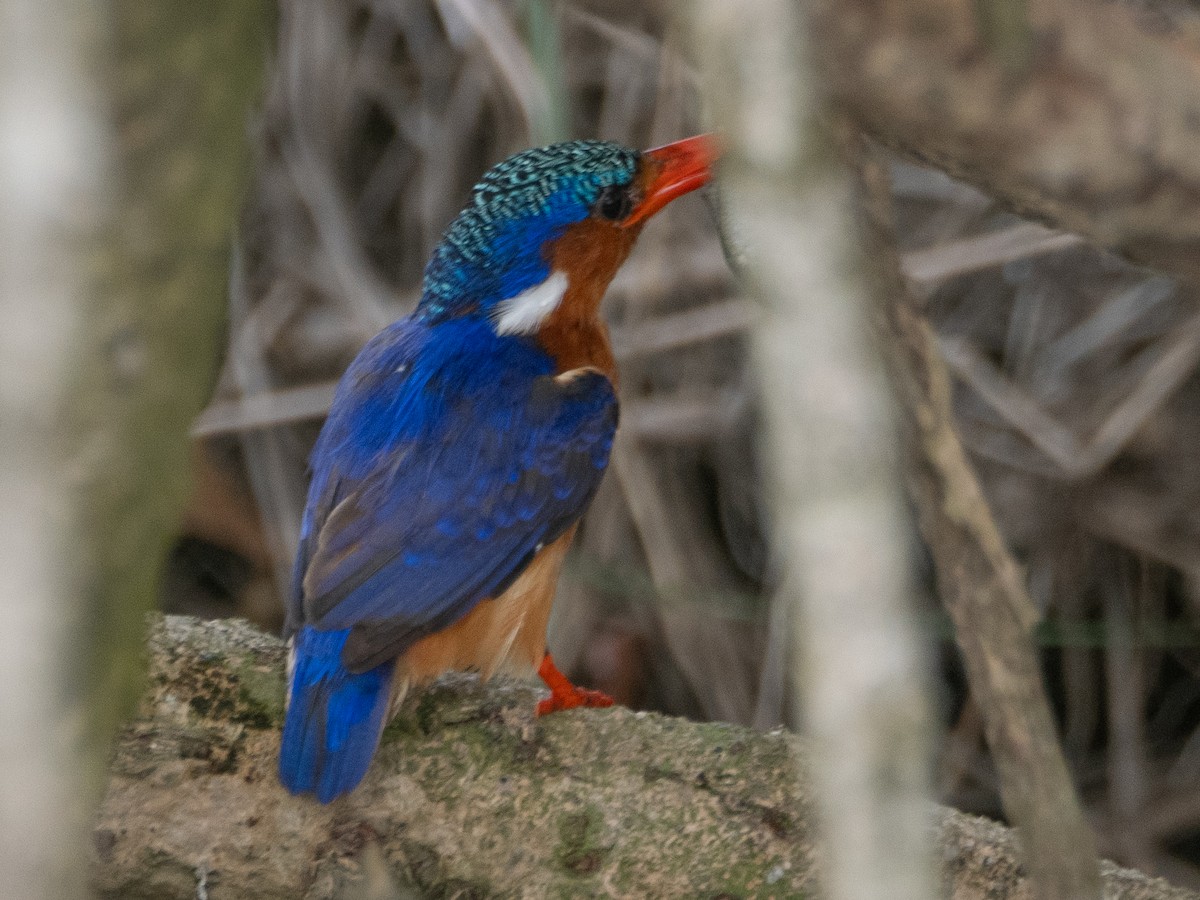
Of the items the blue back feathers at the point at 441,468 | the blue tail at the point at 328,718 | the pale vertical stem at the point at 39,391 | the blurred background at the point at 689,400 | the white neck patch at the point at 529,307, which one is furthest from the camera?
the blurred background at the point at 689,400

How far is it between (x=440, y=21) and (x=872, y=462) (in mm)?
3992

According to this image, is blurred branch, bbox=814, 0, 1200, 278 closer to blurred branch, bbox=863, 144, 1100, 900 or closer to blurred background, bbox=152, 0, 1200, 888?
blurred branch, bbox=863, 144, 1100, 900

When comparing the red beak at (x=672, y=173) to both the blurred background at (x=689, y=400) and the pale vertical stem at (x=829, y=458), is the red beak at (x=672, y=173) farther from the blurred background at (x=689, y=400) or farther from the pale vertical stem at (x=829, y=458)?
the pale vertical stem at (x=829, y=458)

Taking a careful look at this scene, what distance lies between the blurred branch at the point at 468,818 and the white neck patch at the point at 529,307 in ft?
2.85

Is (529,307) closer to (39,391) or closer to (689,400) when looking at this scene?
(689,400)

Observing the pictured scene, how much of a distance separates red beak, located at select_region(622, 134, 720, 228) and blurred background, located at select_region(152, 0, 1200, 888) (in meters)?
0.46

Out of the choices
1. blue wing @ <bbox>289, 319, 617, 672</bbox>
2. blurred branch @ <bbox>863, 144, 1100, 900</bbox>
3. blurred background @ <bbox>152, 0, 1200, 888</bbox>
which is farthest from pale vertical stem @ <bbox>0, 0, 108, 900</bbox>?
blurred background @ <bbox>152, 0, 1200, 888</bbox>

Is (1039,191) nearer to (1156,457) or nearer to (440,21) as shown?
(1156,457)

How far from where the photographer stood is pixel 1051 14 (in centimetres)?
129

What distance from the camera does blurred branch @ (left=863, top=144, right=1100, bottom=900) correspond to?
1.22 metres

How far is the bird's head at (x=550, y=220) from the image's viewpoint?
2932 millimetres

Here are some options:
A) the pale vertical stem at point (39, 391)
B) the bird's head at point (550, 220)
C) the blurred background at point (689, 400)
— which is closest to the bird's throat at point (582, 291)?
the bird's head at point (550, 220)

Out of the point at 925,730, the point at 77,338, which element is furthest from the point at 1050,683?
the point at 77,338

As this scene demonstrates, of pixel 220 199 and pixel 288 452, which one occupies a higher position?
pixel 288 452
